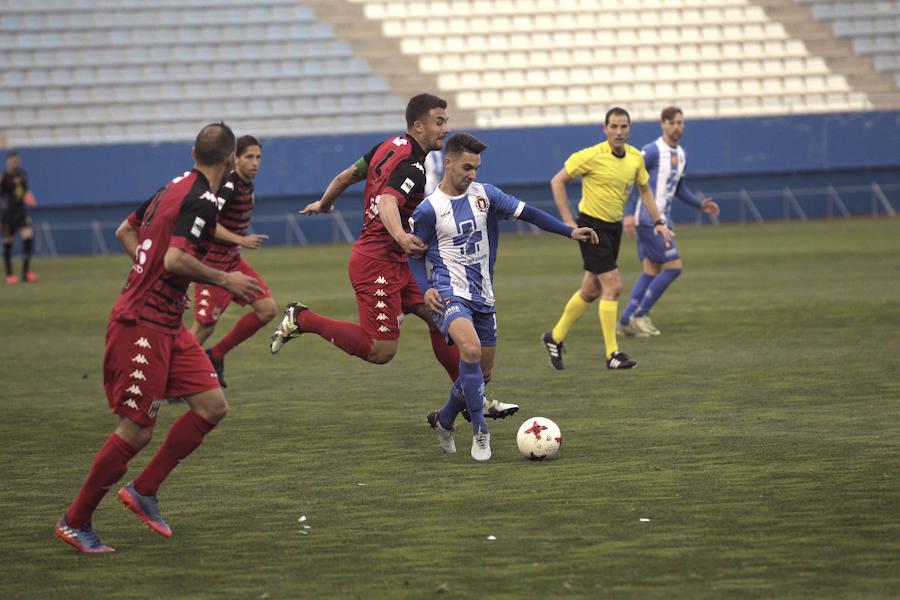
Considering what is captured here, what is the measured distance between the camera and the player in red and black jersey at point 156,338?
205 inches

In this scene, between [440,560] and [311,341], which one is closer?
[440,560]

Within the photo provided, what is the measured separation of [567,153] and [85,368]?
2296 centimetres

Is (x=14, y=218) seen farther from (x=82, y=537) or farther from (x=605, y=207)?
(x=82, y=537)

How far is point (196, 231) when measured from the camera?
5172 mm

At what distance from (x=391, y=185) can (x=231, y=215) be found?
9.39 ft

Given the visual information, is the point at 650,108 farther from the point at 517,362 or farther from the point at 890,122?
the point at 517,362

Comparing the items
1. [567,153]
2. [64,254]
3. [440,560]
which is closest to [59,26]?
[64,254]

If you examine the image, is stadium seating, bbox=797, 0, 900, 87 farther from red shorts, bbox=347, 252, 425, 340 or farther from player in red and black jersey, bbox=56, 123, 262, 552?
player in red and black jersey, bbox=56, 123, 262, 552

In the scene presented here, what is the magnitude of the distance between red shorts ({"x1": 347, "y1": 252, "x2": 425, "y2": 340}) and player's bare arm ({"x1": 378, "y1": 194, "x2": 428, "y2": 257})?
46 cm

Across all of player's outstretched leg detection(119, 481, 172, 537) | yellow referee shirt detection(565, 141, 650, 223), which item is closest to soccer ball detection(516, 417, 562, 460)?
player's outstretched leg detection(119, 481, 172, 537)

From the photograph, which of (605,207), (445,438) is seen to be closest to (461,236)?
(445,438)

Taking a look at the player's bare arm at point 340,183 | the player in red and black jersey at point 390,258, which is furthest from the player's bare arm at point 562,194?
the player in red and black jersey at point 390,258

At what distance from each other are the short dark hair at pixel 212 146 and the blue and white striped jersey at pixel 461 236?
1.81 m

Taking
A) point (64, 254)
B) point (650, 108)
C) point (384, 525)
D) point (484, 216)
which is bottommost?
point (64, 254)
